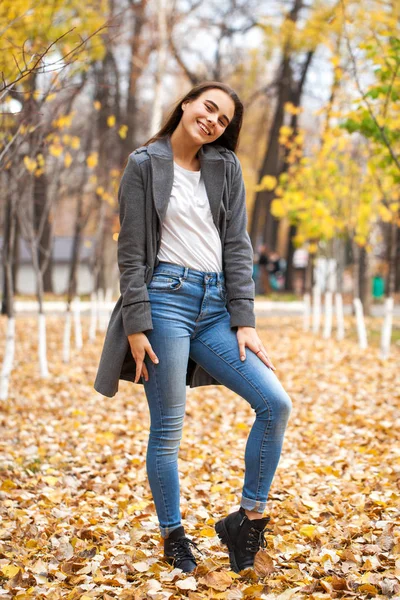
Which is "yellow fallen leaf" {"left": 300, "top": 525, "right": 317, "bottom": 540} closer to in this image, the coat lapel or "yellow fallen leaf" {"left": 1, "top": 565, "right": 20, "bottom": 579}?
"yellow fallen leaf" {"left": 1, "top": 565, "right": 20, "bottom": 579}

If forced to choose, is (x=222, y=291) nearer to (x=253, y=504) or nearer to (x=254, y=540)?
(x=253, y=504)

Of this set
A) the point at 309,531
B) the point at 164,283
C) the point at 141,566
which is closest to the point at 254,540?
the point at 141,566

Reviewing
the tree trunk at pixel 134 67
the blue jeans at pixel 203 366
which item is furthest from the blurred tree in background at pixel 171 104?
the blue jeans at pixel 203 366

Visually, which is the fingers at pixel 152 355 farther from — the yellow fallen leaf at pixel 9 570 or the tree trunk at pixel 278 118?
the tree trunk at pixel 278 118

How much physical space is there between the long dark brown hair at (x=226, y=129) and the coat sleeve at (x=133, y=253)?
240 mm

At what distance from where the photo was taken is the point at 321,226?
13070mm

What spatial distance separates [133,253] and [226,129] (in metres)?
0.74

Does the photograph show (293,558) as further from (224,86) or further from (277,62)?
(277,62)

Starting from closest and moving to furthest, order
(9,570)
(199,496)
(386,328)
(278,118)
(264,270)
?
(9,570), (199,496), (386,328), (278,118), (264,270)

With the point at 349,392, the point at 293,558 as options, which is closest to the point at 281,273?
the point at 349,392

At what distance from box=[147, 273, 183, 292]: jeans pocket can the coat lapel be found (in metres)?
0.22

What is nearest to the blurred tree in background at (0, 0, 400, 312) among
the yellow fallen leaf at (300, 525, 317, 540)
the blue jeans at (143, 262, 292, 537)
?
the blue jeans at (143, 262, 292, 537)

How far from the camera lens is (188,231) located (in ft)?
10.0

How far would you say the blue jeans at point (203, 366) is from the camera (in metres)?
2.94
